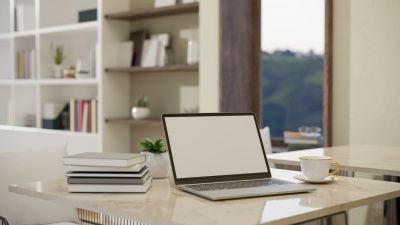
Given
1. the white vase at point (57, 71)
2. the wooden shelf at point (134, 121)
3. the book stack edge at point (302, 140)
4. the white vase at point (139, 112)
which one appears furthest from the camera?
the white vase at point (57, 71)

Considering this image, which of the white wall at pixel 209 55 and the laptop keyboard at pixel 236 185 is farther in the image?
the white wall at pixel 209 55

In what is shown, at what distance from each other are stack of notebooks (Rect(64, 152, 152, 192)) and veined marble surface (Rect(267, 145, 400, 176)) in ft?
3.26

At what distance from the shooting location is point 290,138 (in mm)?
3881

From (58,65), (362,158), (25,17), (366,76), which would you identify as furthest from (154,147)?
(25,17)

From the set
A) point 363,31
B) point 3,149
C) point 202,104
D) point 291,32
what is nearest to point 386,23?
point 363,31

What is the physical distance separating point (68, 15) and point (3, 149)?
1.43 m

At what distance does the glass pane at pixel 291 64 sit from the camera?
3977 millimetres

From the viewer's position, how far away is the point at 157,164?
6.08 ft

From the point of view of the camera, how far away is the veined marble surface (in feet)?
7.27

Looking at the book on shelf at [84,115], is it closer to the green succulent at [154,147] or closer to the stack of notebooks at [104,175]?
the green succulent at [154,147]

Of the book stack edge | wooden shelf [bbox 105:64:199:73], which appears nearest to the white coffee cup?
the book stack edge

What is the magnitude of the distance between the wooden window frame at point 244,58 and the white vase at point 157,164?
1941 millimetres

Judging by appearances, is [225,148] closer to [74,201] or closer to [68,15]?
[74,201]

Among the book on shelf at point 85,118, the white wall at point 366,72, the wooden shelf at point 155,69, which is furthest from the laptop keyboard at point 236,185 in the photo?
the book on shelf at point 85,118
